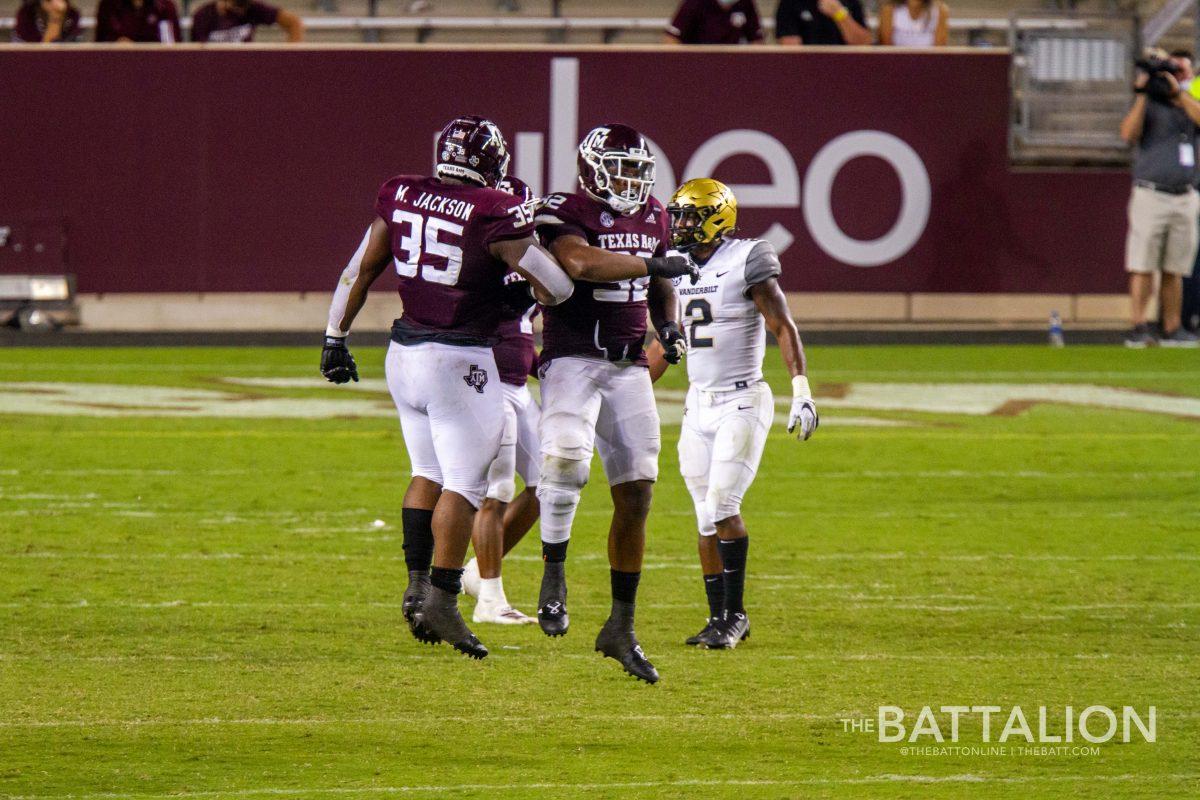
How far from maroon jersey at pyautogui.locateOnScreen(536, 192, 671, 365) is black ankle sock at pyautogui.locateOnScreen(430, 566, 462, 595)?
823mm

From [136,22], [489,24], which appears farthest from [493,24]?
[136,22]

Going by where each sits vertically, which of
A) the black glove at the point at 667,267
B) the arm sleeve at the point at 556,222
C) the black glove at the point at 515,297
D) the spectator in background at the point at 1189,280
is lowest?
the spectator in background at the point at 1189,280

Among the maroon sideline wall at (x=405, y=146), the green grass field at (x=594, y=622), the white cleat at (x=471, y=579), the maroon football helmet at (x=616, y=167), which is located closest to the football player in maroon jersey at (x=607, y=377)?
the maroon football helmet at (x=616, y=167)

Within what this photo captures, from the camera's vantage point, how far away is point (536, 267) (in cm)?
621

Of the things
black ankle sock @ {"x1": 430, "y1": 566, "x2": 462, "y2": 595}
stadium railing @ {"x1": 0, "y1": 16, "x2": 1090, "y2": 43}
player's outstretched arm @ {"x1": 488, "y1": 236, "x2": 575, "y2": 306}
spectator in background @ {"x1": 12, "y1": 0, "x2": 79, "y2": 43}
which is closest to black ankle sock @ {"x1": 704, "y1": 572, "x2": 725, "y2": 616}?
black ankle sock @ {"x1": 430, "y1": 566, "x2": 462, "y2": 595}

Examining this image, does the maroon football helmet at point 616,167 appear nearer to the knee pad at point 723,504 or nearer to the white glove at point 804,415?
the white glove at point 804,415

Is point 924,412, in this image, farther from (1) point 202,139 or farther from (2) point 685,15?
(1) point 202,139

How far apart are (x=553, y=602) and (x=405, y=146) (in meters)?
10.6

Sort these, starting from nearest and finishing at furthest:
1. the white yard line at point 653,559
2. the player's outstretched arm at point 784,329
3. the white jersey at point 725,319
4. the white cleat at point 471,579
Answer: the player's outstretched arm at point 784,329, the white jersey at point 725,319, the white cleat at point 471,579, the white yard line at point 653,559

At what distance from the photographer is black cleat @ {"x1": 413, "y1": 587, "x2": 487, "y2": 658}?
637cm

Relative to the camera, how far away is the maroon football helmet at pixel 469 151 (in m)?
6.43

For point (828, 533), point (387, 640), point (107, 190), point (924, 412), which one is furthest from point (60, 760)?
point (107, 190)

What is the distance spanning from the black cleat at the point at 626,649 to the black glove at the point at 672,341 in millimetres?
918

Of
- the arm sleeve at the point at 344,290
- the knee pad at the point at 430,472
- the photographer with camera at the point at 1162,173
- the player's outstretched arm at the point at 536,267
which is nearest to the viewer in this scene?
the player's outstretched arm at the point at 536,267
